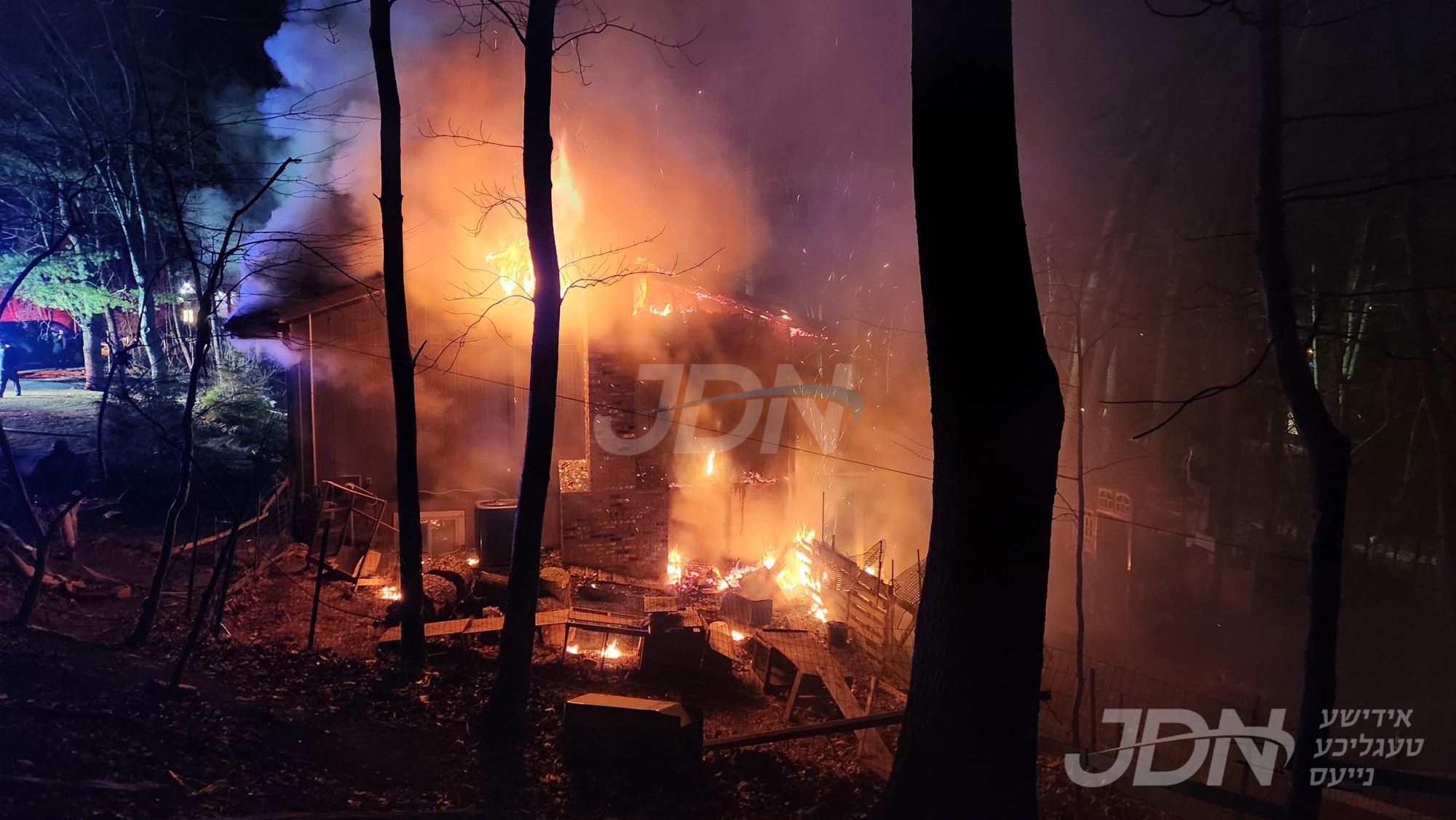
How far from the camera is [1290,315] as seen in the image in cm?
586

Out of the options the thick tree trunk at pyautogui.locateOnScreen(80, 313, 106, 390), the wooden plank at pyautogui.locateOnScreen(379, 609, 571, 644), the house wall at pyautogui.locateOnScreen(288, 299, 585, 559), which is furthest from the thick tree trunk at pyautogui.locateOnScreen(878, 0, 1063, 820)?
the thick tree trunk at pyautogui.locateOnScreen(80, 313, 106, 390)

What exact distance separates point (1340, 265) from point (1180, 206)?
4130 mm

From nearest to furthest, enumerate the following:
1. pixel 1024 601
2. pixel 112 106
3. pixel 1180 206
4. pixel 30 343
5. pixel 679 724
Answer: pixel 1024 601
pixel 679 724
pixel 112 106
pixel 1180 206
pixel 30 343

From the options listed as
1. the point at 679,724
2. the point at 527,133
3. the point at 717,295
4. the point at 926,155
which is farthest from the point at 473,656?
the point at 717,295

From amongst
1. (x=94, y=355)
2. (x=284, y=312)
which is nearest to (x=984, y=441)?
(x=284, y=312)

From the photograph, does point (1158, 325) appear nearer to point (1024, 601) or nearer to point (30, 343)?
point (1024, 601)

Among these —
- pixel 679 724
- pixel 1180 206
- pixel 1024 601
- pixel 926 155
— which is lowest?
pixel 679 724

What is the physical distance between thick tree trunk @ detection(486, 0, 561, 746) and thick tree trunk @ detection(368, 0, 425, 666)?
1.92m

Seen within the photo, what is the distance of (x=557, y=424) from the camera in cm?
1358
